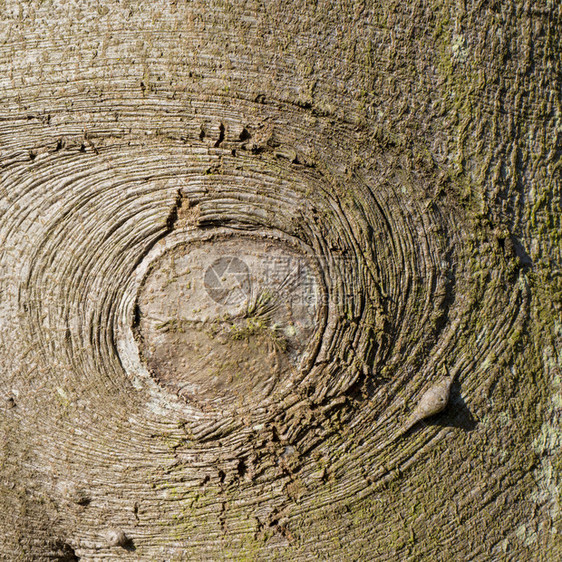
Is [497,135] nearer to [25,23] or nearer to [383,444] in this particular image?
[383,444]

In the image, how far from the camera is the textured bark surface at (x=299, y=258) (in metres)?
0.92

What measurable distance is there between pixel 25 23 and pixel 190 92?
1.19 ft

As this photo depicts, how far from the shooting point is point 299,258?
0.93 metres

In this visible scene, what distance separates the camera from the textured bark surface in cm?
92

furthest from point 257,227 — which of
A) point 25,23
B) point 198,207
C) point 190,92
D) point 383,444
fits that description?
point 25,23

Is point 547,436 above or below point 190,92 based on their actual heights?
below

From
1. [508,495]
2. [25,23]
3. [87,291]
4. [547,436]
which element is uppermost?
[25,23]

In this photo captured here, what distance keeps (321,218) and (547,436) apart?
0.61 meters

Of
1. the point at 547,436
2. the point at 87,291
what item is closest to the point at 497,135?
the point at 547,436

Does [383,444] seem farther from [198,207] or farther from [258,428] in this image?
[198,207]

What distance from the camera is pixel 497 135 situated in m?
0.95

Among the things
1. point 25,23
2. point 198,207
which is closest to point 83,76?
point 25,23

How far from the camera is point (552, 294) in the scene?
985 mm

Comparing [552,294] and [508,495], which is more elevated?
[552,294]
